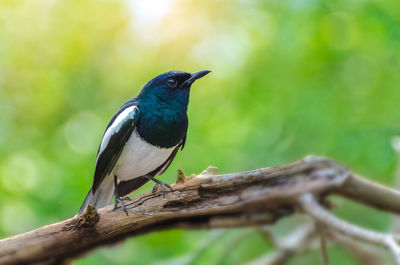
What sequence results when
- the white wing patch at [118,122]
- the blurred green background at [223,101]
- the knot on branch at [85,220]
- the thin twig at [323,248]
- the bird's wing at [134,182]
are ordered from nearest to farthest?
the knot on branch at [85,220] < the white wing patch at [118,122] < the thin twig at [323,248] < the bird's wing at [134,182] < the blurred green background at [223,101]

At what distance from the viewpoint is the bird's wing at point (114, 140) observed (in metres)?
3.44

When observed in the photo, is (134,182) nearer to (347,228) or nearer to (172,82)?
(172,82)

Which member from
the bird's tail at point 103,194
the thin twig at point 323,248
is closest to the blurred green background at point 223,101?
the bird's tail at point 103,194

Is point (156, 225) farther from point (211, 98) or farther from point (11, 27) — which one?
point (11, 27)

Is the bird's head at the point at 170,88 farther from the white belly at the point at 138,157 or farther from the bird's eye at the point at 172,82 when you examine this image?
the white belly at the point at 138,157

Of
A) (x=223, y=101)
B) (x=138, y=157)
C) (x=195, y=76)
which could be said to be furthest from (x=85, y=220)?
(x=223, y=101)

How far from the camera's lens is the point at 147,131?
3.49m

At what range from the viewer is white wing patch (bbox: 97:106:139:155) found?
343 centimetres

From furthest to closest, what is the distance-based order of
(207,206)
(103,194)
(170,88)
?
(103,194) < (170,88) < (207,206)

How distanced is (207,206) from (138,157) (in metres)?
0.59

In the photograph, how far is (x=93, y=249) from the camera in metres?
3.40

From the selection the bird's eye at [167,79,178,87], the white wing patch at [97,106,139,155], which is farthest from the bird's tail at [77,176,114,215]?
the bird's eye at [167,79,178,87]

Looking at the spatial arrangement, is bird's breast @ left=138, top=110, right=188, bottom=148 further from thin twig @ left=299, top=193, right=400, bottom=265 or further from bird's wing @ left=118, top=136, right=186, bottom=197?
thin twig @ left=299, top=193, right=400, bottom=265

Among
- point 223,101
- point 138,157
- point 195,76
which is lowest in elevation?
point 138,157
